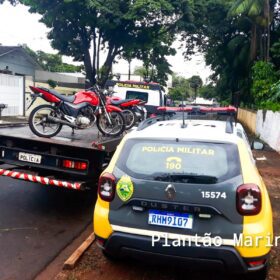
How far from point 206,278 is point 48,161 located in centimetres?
276

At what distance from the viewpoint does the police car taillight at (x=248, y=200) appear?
2.96m

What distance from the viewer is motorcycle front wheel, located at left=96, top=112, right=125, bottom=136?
7156 mm

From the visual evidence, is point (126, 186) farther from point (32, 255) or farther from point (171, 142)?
point (32, 255)

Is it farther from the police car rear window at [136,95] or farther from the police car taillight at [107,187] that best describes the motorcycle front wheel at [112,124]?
the police car rear window at [136,95]

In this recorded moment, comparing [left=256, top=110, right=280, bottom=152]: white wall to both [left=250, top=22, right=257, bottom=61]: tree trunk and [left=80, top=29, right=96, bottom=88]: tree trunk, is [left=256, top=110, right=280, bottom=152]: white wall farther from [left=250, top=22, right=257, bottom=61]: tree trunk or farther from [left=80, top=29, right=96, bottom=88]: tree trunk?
[left=80, top=29, right=96, bottom=88]: tree trunk

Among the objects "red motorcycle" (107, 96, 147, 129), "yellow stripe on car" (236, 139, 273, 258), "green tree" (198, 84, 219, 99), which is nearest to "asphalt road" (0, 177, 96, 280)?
"yellow stripe on car" (236, 139, 273, 258)

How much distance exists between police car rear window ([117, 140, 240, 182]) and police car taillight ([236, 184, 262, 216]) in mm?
160

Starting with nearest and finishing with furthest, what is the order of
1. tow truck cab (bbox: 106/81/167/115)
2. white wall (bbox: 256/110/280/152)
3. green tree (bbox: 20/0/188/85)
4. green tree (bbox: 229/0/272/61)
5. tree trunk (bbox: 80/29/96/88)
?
tow truck cab (bbox: 106/81/167/115), white wall (bbox: 256/110/280/152), green tree (bbox: 229/0/272/61), green tree (bbox: 20/0/188/85), tree trunk (bbox: 80/29/96/88)

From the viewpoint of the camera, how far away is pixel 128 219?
3.20 m

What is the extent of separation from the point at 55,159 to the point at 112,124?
7.81 feet

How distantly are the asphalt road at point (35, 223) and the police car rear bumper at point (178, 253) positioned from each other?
1.05 meters

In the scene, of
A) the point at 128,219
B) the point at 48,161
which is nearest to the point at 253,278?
the point at 128,219

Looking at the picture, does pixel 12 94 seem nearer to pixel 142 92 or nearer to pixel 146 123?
pixel 142 92

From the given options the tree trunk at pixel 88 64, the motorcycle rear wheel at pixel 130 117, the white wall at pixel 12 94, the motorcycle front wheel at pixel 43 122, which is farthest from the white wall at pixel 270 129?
the white wall at pixel 12 94
